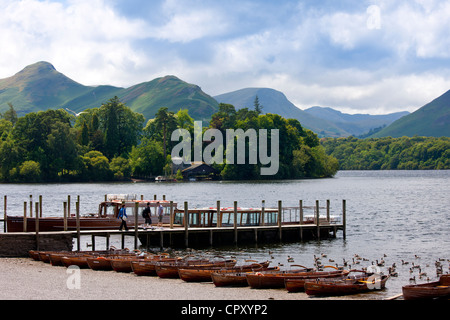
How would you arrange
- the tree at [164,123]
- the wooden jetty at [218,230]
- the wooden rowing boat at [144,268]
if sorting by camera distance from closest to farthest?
the wooden rowing boat at [144,268], the wooden jetty at [218,230], the tree at [164,123]

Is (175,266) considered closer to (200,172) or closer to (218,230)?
(218,230)

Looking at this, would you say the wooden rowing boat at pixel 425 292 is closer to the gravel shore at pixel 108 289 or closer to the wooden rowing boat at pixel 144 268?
the gravel shore at pixel 108 289

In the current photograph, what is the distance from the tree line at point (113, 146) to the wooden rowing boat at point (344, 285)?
134014 millimetres

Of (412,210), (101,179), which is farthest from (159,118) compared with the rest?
(412,210)

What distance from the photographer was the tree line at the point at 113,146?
151375 mm

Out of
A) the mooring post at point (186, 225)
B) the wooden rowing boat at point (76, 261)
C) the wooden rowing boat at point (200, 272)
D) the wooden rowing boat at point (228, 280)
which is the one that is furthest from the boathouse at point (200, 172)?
the wooden rowing boat at point (228, 280)

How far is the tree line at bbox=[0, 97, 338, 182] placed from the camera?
151 metres

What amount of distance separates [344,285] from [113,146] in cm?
16146

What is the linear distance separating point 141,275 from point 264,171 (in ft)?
453

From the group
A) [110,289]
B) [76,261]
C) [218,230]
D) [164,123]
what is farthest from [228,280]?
[164,123]

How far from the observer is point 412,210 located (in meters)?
73.6

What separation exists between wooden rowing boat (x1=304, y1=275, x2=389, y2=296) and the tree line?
440 feet

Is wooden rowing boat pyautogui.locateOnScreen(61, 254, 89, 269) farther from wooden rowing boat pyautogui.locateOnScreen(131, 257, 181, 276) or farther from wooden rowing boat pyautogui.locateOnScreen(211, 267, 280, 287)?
wooden rowing boat pyautogui.locateOnScreen(211, 267, 280, 287)
